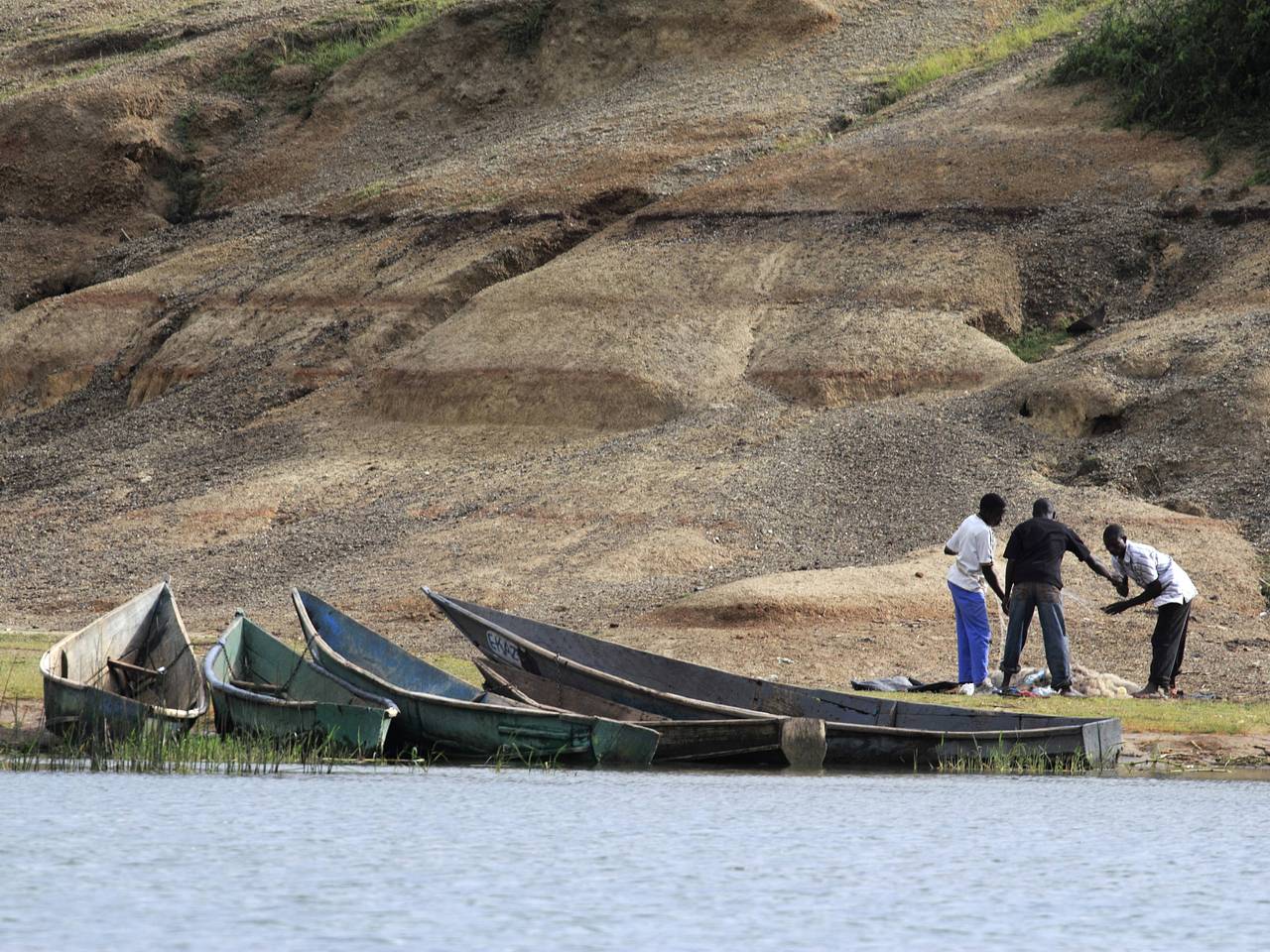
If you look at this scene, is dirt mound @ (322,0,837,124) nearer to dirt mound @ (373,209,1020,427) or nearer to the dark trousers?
dirt mound @ (373,209,1020,427)

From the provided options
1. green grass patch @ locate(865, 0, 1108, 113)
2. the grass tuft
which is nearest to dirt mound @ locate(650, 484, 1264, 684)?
green grass patch @ locate(865, 0, 1108, 113)

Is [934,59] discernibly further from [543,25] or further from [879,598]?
[879,598]

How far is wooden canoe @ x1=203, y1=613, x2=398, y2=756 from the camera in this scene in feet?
48.6

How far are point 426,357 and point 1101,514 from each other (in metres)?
13.8

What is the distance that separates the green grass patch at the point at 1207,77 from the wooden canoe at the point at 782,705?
2276 cm

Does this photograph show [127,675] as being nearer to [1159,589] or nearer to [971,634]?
[971,634]

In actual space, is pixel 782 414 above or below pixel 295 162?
below

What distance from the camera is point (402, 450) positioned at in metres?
33.1

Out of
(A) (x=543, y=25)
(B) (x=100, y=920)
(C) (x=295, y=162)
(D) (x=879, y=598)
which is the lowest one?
(B) (x=100, y=920)

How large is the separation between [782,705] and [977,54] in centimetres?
3135

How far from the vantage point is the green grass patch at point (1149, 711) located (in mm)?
16953

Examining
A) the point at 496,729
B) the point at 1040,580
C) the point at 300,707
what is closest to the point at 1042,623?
the point at 1040,580

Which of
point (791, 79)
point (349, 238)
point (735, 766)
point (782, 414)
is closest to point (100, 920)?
point (735, 766)

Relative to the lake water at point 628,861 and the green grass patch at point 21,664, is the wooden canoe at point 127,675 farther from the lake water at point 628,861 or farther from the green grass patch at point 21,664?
the lake water at point 628,861
